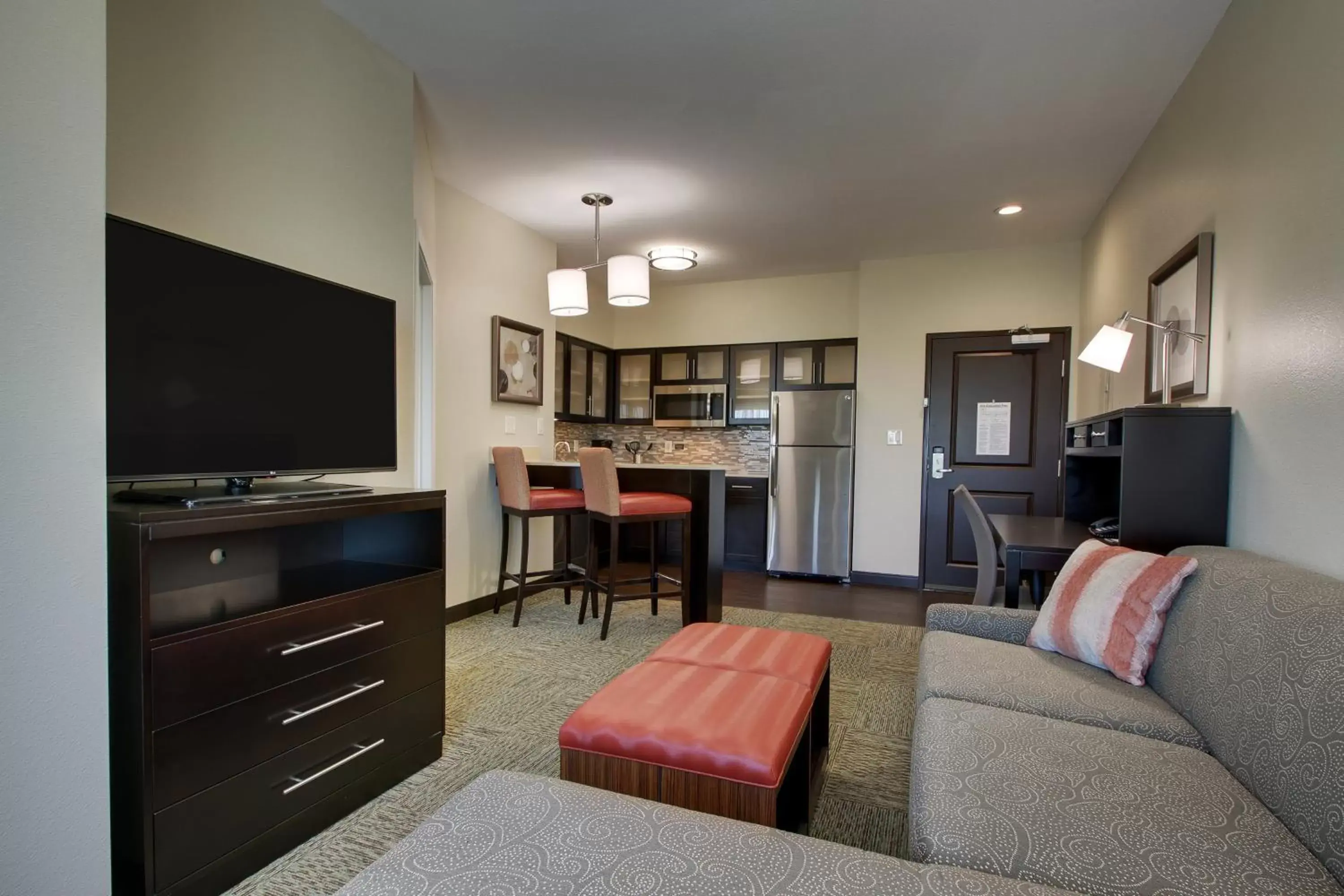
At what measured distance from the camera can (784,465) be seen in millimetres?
5027

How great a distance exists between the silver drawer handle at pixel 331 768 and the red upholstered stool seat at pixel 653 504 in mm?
1645

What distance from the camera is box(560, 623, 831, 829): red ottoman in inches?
49.3

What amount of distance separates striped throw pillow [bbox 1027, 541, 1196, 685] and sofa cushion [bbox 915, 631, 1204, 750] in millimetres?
42

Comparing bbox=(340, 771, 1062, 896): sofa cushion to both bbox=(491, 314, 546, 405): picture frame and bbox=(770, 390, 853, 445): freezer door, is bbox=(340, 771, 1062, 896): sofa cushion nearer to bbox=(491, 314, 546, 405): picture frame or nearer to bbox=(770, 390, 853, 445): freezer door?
bbox=(491, 314, 546, 405): picture frame

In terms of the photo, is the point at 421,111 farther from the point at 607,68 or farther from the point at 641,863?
the point at 641,863

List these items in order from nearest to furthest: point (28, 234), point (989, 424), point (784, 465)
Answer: point (28, 234)
point (989, 424)
point (784, 465)

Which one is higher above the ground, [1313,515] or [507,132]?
[507,132]

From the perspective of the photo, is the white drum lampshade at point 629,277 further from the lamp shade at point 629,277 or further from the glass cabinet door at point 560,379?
the glass cabinet door at point 560,379

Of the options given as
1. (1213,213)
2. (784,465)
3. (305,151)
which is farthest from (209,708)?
(784,465)

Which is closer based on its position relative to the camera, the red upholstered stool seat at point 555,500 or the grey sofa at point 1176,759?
the grey sofa at point 1176,759

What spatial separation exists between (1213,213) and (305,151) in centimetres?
310

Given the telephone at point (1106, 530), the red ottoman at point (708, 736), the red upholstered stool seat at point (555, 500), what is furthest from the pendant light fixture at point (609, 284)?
the telephone at point (1106, 530)

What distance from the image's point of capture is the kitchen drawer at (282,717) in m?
1.28

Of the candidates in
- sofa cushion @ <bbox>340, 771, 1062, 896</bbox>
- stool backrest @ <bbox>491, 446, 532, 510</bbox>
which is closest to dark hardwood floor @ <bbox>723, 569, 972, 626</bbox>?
stool backrest @ <bbox>491, 446, 532, 510</bbox>
